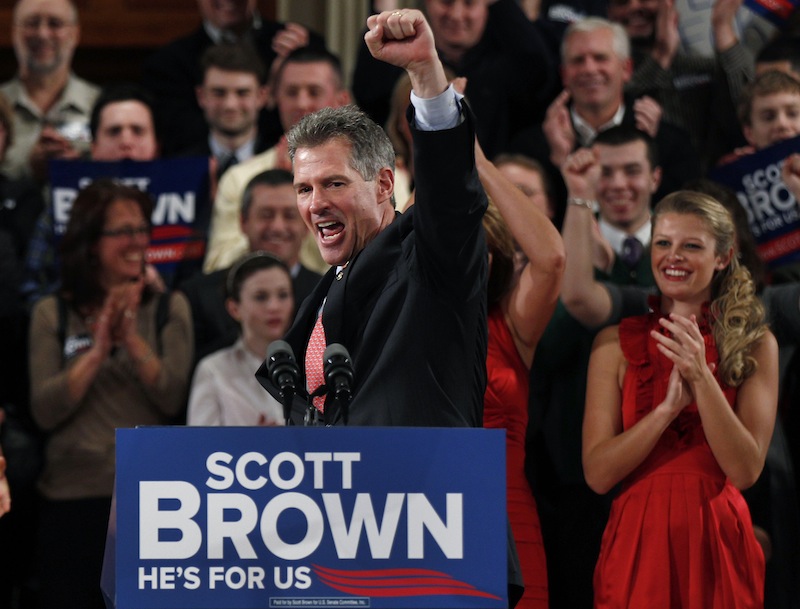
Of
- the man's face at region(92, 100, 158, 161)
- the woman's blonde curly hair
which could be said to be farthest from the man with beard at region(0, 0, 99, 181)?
the woman's blonde curly hair

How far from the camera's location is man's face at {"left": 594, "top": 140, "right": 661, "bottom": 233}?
→ 481 cm

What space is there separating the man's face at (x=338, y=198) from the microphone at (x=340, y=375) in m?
0.40

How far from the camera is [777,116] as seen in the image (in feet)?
16.4

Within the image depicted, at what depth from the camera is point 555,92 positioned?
5969mm

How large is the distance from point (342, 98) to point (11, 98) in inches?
62.2

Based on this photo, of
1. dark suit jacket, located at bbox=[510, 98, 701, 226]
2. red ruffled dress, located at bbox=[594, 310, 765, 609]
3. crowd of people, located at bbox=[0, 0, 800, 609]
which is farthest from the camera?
dark suit jacket, located at bbox=[510, 98, 701, 226]

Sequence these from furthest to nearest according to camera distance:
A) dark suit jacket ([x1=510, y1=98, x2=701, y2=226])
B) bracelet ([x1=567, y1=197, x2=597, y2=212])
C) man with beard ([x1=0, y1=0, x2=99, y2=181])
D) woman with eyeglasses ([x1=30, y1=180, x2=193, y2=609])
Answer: man with beard ([x1=0, y1=0, x2=99, y2=181]) < dark suit jacket ([x1=510, y1=98, x2=701, y2=226]) < woman with eyeglasses ([x1=30, y1=180, x2=193, y2=609]) < bracelet ([x1=567, y1=197, x2=597, y2=212])

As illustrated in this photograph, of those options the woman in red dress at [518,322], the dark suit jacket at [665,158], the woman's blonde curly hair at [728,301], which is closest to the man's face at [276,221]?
the dark suit jacket at [665,158]

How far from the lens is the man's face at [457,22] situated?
571 centimetres

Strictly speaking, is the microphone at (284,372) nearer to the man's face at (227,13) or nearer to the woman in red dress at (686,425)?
the woman in red dress at (686,425)

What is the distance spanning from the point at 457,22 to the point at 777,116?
1.47 meters

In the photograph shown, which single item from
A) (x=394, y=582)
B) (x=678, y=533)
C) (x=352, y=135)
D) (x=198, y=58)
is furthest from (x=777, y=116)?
(x=394, y=582)

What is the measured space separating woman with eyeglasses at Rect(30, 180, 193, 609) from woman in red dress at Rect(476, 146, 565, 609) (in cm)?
153

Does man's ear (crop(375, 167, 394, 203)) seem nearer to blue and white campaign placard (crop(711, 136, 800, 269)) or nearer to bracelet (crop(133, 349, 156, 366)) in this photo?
bracelet (crop(133, 349, 156, 366))
